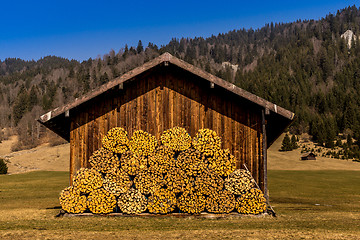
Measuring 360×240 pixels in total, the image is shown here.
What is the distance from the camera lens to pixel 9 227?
1365 cm

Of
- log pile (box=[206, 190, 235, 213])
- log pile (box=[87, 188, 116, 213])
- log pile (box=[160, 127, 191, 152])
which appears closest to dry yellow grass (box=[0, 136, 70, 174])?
log pile (box=[87, 188, 116, 213])

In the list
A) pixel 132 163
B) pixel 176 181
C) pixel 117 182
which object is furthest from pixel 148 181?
pixel 117 182

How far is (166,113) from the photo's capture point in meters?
17.2

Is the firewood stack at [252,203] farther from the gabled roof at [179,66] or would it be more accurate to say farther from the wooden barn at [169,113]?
the gabled roof at [179,66]

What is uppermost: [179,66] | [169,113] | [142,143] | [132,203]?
[179,66]

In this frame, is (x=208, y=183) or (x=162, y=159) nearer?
(x=208, y=183)

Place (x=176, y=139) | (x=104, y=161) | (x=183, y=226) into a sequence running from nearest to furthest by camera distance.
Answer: (x=183, y=226)
(x=104, y=161)
(x=176, y=139)

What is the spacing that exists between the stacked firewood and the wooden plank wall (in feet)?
1.97

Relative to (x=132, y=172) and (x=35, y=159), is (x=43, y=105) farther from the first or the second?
(x=132, y=172)

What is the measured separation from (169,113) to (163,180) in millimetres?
3145

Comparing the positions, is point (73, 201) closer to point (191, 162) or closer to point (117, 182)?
point (117, 182)

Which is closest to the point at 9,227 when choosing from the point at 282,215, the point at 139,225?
the point at 139,225

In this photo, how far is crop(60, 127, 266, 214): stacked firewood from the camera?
15891mm

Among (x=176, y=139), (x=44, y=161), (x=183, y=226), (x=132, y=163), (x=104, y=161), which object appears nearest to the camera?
(x=183, y=226)
